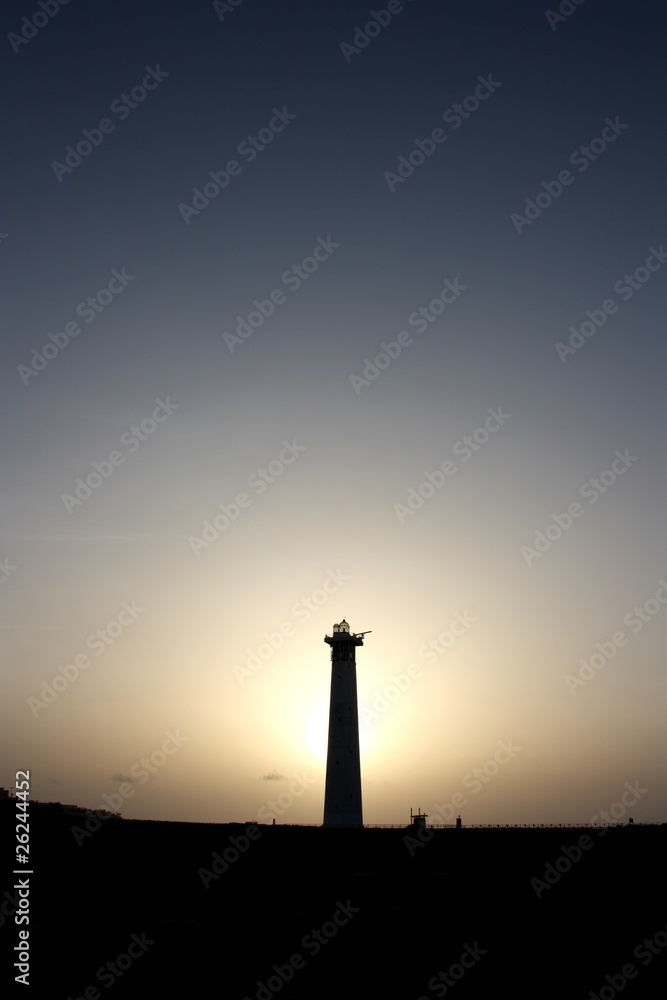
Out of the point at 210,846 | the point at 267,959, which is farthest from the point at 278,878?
the point at 267,959

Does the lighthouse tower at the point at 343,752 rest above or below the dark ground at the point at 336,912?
above

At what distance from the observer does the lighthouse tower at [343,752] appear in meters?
54.1

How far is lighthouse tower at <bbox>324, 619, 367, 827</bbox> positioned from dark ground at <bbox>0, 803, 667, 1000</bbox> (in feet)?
47.6

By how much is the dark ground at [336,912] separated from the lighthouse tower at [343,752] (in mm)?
14511

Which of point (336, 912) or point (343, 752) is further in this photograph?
point (343, 752)

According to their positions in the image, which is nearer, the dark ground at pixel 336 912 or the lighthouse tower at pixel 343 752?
the dark ground at pixel 336 912

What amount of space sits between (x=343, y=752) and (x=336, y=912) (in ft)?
88.2

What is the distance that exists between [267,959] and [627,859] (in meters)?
23.1

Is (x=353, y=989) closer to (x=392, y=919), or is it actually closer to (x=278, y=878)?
(x=392, y=919)

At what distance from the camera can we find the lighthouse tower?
177 ft

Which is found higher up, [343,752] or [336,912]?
[343,752]

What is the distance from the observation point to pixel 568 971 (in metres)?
22.1

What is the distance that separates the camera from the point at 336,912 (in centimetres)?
2808

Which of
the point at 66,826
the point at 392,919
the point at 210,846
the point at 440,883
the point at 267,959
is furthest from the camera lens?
the point at 440,883
